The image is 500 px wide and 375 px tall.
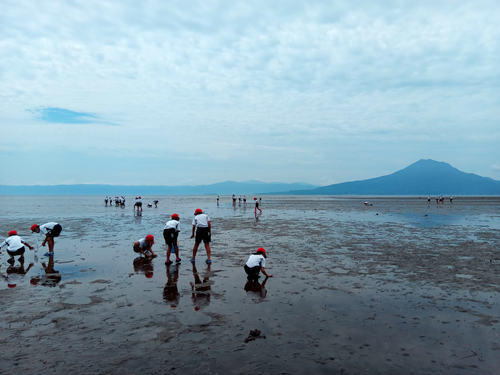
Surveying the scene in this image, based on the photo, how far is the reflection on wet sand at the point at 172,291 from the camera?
7934 mm

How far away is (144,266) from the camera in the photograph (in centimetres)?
1178

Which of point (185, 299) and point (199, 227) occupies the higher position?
point (199, 227)

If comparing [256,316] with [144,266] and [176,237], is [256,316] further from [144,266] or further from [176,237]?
[144,266]

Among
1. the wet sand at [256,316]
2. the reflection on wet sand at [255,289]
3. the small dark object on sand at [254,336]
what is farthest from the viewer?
the reflection on wet sand at [255,289]

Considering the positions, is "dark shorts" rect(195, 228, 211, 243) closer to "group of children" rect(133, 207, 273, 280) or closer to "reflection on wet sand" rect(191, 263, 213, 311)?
"group of children" rect(133, 207, 273, 280)

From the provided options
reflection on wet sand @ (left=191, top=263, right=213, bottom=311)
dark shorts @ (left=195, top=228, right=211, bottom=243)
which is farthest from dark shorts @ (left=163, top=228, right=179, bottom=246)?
reflection on wet sand @ (left=191, top=263, right=213, bottom=311)

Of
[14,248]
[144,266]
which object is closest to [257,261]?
[144,266]

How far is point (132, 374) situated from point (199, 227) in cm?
787

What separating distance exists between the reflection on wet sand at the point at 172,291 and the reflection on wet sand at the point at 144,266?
0.70 meters

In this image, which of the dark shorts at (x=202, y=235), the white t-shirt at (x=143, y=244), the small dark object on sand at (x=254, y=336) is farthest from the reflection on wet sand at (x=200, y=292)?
the white t-shirt at (x=143, y=244)

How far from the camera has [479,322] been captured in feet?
22.0

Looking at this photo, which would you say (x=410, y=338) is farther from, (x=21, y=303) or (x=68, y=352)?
(x=21, y=303)

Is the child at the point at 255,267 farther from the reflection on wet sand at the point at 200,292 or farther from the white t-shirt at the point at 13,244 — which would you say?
the white t-shirt at the point at 13,244

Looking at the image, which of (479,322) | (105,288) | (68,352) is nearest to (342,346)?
(479,322)
